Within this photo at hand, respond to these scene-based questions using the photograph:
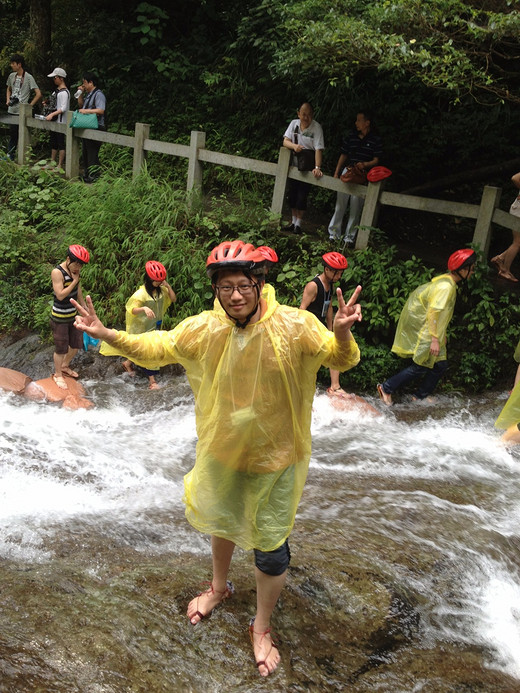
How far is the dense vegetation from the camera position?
308 inches

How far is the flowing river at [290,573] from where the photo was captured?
3219mm

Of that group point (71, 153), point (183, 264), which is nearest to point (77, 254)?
point (183, 264)

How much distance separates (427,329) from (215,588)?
4.38 m

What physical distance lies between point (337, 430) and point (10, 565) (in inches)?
150

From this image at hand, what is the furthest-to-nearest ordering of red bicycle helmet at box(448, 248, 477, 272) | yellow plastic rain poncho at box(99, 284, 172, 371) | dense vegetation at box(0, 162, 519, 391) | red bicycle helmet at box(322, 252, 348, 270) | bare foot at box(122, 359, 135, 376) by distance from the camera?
1. bare foot at box(122, 359, 135, 376)
2. dense vegetation at box(0, 162, 519, 391)
3. yellow plastic rain poncho at box(99, 284, 172, 371)
4. red bicycle helmet at box(448, 248, 477, 272)
5. red bicycle helmet at box(322, 252, 348, 270)

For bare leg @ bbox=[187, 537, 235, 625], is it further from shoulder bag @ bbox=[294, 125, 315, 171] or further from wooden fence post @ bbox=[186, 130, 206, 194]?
wooden fence post @ bbox=[186, 130, 206, 194]

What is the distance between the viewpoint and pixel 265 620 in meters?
3.31

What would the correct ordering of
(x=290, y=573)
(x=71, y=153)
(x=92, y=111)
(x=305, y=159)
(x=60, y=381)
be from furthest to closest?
(x=71, y=153) < (x=92, y=111) < (x=305, y=159) < (x=60, y=381) < (x=290, y=573)

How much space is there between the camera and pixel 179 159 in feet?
43.2

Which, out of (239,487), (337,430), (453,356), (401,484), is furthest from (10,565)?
(453,356)

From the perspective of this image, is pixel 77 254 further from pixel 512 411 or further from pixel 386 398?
pixel 512 411

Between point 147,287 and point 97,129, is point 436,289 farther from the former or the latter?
point 97,129

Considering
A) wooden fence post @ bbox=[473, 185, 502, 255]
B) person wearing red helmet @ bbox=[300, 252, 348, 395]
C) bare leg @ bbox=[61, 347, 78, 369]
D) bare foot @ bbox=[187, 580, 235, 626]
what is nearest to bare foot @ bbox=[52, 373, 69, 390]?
bare leg @ bbox=[61, 347, 78, 369]

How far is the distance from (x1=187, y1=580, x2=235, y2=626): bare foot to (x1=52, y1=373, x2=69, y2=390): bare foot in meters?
4.51
